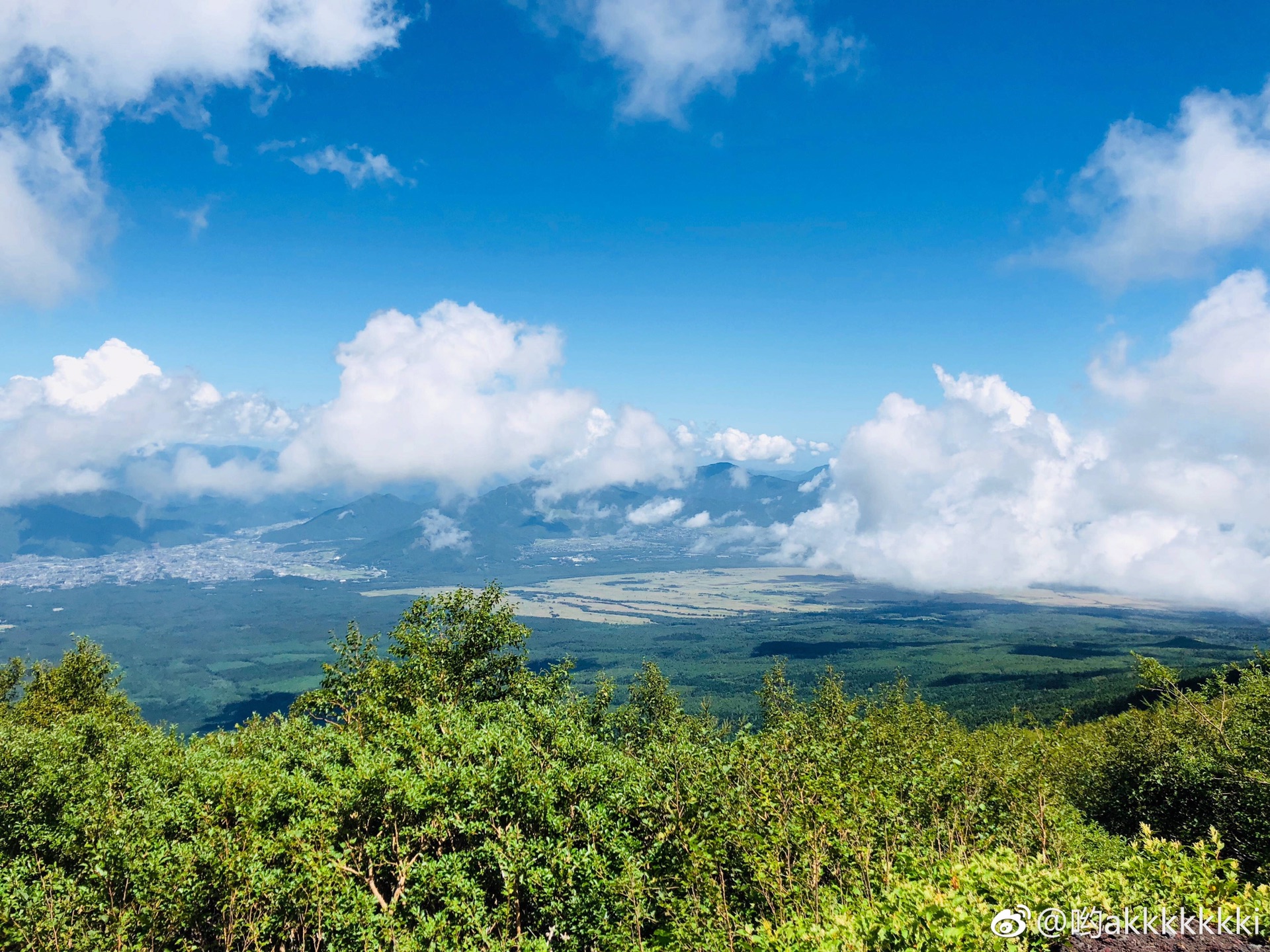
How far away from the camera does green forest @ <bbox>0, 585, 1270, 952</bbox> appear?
44.1ft

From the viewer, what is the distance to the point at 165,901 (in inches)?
599

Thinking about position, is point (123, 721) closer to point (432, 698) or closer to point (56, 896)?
point (432, 698)

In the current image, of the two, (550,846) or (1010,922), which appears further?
(550,846)

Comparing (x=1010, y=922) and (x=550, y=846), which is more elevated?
(x=1010, y=922)

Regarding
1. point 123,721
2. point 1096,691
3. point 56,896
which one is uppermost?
point 56,896

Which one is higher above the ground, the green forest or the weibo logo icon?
the weibo logo icon

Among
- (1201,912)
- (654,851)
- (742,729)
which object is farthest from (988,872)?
(742,729)

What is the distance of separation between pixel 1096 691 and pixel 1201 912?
727ft

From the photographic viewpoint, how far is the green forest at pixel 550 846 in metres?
13.4

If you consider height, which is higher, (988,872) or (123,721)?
(988,872)

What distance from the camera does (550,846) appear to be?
16438mm

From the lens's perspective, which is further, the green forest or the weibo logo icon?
the green forest

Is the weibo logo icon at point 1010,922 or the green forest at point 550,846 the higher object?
the weibo logo icon at point 1010,922

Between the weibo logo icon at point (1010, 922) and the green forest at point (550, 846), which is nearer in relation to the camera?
the weibo logo icon at point (1010, 922)
